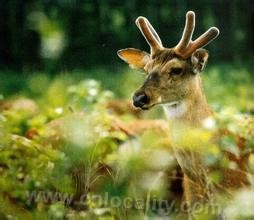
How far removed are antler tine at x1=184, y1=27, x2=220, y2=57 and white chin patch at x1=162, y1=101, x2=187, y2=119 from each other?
177 mm

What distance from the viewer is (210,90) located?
5.64m

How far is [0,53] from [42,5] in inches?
26.0

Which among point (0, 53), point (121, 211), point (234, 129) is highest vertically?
point (0, 53)

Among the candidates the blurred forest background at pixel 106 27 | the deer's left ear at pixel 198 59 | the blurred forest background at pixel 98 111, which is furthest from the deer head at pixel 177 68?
the blurred forest background at pixel 106 27

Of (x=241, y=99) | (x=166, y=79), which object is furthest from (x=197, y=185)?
(x=241, y=99)

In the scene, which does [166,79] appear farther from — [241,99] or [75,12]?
[75,12]

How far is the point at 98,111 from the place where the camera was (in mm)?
2645

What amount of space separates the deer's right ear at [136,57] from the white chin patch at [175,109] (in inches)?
9.0

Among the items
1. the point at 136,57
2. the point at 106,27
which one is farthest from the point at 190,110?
the point at 106,27

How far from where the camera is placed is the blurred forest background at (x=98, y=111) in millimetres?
2270

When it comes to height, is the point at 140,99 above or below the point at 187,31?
below

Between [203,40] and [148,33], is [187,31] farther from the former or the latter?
[148,33]

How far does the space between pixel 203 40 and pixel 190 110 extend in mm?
241

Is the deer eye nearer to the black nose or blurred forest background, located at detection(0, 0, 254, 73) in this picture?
the black nose
